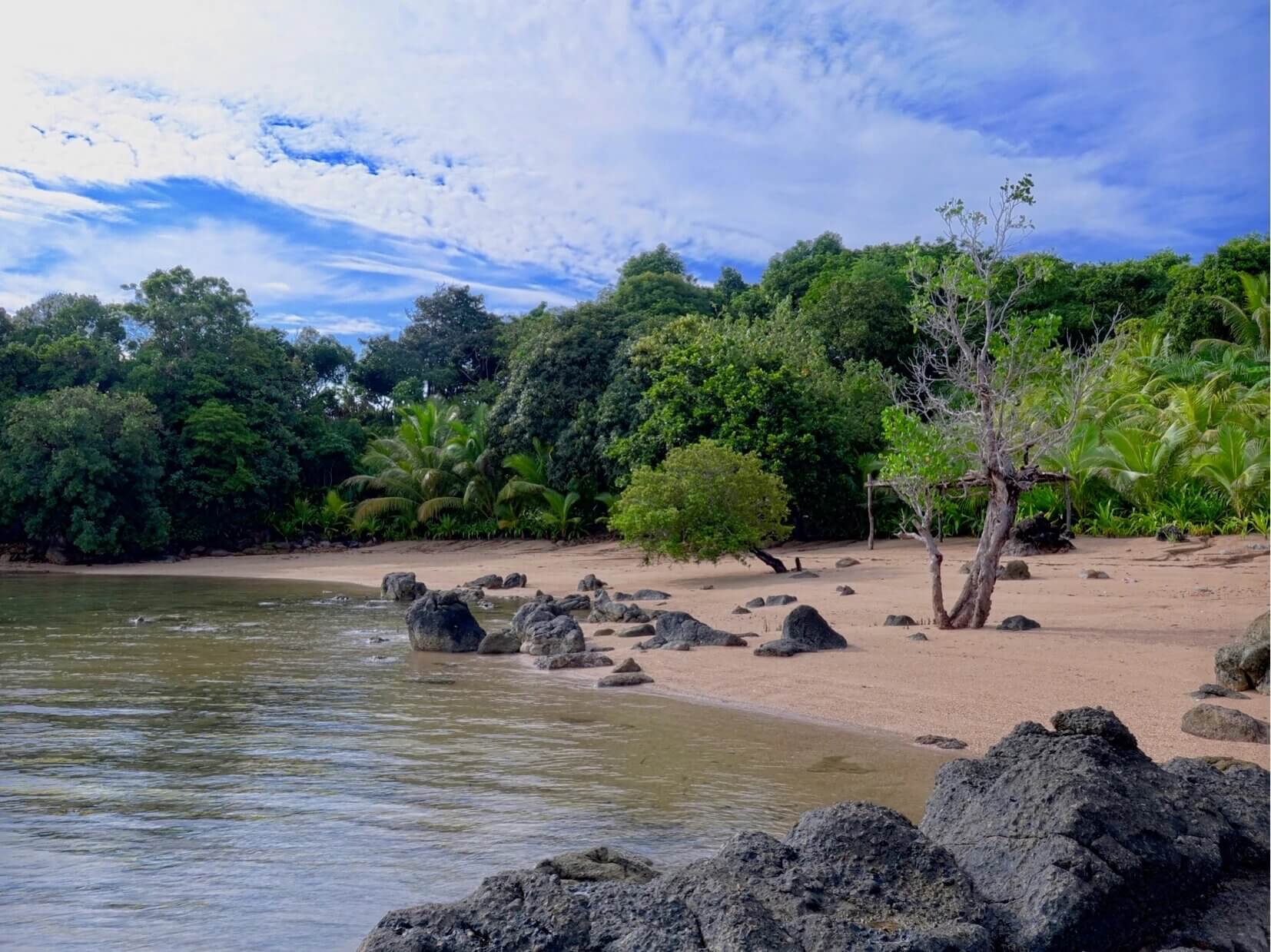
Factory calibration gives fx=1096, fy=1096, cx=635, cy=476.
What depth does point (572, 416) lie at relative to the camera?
32719 millimetres

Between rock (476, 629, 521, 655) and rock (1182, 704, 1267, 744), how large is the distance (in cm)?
874

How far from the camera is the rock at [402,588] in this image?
907 inches

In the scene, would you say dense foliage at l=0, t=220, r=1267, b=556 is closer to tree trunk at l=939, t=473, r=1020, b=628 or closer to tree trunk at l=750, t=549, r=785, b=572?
tree trunk at l=750, t=549, r=785, b=572

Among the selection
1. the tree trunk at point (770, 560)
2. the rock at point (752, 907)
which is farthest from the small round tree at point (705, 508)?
the rock at point (752, 907)

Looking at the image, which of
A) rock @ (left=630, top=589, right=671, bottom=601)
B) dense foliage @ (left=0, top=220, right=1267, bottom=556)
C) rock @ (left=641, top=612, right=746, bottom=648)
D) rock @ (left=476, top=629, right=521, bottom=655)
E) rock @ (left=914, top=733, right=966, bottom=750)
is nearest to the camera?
rock @ (left=914, top=733, right=966, bottom=750)

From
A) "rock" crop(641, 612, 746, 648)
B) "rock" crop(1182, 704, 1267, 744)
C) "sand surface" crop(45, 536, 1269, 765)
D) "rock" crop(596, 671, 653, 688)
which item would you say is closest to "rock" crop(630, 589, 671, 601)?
"sand surface" crop(45, 536, 1269, 765)

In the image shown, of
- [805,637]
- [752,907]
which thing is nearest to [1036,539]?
[805,637]

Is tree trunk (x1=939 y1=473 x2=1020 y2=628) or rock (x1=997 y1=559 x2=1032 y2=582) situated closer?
tree trunk (x1=939 y1=473 x2=1020 y2=628)

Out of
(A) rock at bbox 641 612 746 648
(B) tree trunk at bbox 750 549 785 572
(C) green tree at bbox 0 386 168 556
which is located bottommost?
(A) rock at bbox 641 612 746 648

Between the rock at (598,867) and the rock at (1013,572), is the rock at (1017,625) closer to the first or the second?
the rock at (1013,572)

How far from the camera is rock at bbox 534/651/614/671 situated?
43.3 ft

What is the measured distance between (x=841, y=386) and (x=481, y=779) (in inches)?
887

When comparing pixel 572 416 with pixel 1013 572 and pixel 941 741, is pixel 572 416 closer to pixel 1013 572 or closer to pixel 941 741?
pixel 1013 572

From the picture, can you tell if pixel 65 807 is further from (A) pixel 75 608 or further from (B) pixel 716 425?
(B) pixel 716 425
